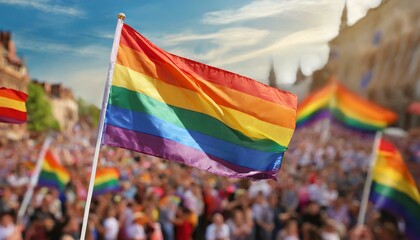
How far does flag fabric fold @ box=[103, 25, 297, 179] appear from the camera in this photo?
7.01ft

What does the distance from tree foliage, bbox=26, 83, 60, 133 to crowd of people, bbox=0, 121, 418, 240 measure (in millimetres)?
3699

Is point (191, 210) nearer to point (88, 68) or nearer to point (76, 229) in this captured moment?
point (76, 229)

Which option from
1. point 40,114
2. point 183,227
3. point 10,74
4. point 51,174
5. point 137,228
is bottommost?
point 183,227

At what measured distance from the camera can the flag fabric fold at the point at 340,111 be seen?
478cm

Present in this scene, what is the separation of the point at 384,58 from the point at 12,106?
7903 millimetres

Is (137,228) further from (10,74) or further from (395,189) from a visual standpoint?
(10,74)

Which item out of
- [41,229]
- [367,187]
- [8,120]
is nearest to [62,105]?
[41,229]

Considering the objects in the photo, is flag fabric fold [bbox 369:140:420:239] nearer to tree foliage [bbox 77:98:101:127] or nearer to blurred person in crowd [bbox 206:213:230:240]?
blurred person in crowd [bbox 206:213:230:240]

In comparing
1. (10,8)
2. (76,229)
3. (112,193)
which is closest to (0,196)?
(112,193)

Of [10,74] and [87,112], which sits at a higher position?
[10,74]

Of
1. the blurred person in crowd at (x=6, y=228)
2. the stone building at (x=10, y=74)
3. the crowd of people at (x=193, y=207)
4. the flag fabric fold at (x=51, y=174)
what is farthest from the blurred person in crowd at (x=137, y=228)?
the stone building at (x=10, y=74)

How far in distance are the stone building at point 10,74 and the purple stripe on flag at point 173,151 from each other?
24.8ft

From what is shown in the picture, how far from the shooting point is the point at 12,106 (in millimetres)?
2846

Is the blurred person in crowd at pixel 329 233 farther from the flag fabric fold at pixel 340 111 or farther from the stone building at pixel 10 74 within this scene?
the stone building at pixel 10 74
